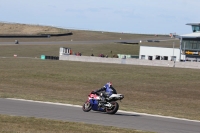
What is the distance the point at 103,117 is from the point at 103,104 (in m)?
1.67

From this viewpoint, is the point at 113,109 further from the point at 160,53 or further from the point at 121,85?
the point at 160,53

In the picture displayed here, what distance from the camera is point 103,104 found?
20.9 meters

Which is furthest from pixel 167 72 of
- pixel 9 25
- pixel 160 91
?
pixel 9 25

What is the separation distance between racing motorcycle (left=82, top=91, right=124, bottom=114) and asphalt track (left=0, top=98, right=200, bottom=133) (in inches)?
9.7

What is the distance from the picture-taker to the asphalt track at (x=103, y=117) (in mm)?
17078

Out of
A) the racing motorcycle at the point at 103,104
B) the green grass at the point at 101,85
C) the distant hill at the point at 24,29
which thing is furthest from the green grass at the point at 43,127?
the distant hill at the point at 24,29

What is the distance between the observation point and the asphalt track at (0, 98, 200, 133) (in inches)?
672

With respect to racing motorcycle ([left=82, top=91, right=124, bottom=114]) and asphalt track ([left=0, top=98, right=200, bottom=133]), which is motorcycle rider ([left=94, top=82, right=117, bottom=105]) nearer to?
racing motorcycle ([left=82, top=91, right=124, bottom=114])

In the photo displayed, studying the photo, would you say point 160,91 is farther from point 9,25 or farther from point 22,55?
point 9,25

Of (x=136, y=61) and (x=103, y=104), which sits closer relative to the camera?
(x=103, y=104)

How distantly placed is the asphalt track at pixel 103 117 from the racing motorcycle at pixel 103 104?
0.25 meters

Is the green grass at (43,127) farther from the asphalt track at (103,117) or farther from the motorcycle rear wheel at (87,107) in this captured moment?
the motorcycle rear wheel at (87,107)

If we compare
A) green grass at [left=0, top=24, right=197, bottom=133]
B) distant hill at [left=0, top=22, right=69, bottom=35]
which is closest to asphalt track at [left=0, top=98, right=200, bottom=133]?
green grass at [left=0, top=24, right=197, bottom=133]

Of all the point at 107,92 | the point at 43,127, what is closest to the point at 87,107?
the point at 107,92
